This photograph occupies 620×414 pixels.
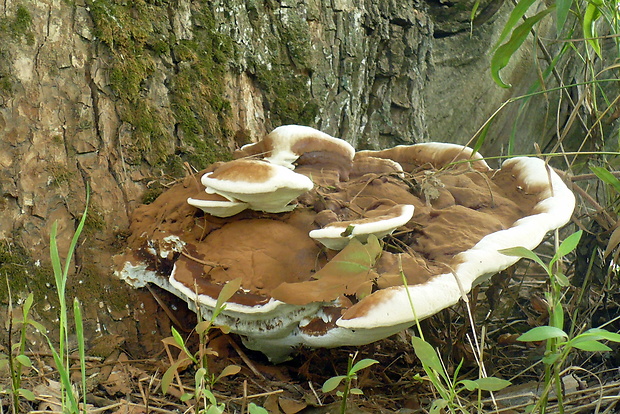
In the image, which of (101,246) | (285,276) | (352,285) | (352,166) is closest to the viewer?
(352,285)

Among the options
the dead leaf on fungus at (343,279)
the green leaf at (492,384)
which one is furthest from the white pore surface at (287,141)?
the green leaf at (492,384)

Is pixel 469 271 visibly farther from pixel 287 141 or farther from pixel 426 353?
pixel 287 141

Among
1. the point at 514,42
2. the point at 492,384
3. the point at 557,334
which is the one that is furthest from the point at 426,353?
the point at 514,42

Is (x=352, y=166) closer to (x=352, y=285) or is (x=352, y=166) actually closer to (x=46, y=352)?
(x=352, y=285)

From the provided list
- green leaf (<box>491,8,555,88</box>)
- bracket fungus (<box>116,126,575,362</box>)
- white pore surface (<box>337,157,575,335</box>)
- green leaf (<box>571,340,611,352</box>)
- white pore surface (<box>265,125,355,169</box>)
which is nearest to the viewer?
green leaf (<box>571,340,611,352</box>)

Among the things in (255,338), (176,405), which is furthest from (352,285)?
(176,405)

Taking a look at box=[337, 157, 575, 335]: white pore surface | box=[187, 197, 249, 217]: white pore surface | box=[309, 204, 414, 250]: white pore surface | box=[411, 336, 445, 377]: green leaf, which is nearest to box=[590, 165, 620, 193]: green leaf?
box=[337, 157, 575, 335]: white pore surface

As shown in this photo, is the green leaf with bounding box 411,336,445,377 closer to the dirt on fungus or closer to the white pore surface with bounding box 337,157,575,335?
the white pore surface with bounding box 337,157,575,335

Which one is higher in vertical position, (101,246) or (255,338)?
(101,246)
